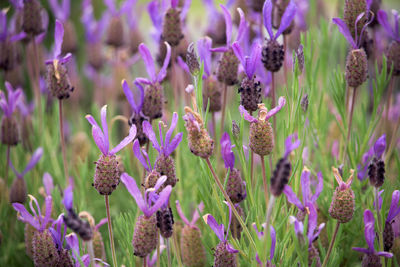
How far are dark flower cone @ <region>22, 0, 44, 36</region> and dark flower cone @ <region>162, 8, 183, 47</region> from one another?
1.13ft

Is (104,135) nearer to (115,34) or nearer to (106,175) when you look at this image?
(106,175)

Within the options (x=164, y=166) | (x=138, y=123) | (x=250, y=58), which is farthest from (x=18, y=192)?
(x=250, y=58)

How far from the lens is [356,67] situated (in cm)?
85

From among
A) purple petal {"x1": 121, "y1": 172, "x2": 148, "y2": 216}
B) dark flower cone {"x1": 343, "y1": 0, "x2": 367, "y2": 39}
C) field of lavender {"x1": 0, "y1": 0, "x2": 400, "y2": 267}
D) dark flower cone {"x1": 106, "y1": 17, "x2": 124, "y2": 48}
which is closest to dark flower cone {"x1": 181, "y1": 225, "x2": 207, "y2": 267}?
field of lavender {"x1": 0, "y1": 0, "x2": 400, "y2": 267}

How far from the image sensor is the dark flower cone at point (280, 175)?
1.76 feet

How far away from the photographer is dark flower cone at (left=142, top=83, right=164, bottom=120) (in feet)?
2.74

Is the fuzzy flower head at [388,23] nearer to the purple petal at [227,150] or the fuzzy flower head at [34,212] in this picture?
the purple petal at [227,150]

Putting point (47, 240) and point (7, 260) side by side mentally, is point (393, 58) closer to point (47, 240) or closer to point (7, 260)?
point (47, 240)

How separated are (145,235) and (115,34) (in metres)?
1.00

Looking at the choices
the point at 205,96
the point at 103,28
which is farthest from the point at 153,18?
the point at 103,28

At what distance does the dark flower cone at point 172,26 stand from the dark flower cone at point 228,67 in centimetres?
13

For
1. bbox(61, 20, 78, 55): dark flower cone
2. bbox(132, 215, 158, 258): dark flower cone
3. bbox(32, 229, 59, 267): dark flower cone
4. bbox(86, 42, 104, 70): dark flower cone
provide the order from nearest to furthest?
bbox(132, 215, 158, 258): dark flower cone, bbox(32, 229, 59, 267): dark flower cone, bbox(61, 20, 78, 55): dark flower cone, bbox(86, 42, 104, 70): dark flower cone

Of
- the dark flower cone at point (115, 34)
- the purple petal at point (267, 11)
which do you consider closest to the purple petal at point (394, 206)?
the purple petal at point (267, 11)

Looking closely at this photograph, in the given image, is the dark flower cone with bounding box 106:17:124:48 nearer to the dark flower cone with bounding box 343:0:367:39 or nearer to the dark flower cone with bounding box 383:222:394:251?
the dark flower cone with bounding box 343:0:367:39
